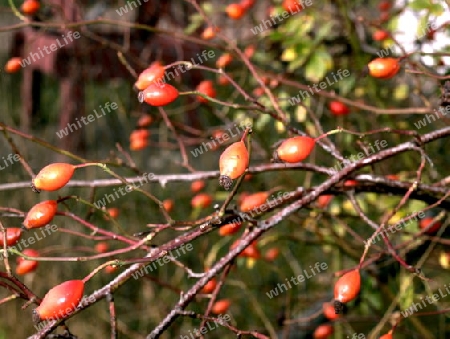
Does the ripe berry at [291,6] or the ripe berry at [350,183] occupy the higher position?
the ripe berry at [291,6]

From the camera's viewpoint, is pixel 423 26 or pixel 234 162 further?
pixel 423 26

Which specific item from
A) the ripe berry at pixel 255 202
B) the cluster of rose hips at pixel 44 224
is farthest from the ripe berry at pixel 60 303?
the ripe berry at pixel 255 202

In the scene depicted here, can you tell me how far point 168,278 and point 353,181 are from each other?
7.57ft

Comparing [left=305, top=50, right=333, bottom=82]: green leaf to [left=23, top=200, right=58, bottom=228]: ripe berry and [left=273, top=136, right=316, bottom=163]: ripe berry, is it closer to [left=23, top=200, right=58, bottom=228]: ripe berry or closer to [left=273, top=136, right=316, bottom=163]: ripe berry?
[left=273, top=136, right=316, bottom=163]: ripe berry

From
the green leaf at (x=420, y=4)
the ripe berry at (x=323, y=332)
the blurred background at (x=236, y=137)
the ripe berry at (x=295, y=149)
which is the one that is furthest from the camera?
the blurred background at (x=236, y=137)

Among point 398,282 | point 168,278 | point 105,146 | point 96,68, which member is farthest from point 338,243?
point 105,146

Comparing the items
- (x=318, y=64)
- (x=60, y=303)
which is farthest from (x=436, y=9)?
(x=60, y=303)

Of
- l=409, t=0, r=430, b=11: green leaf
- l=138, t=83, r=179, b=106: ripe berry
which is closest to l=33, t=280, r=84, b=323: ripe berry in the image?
l=138, t=83, r=179, b=106: ripe berry

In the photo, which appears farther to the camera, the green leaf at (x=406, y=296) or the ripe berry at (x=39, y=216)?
the green leaf at (x=406, y=296)

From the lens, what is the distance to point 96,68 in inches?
99.0

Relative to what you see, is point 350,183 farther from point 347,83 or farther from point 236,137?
point 347,83

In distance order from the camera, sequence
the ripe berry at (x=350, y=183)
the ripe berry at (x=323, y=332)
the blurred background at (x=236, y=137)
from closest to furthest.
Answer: the ripe berry at (x=350, y=183) < the ripe berry at (x=323, y=332) < the blurred background at (x=236, y=137)

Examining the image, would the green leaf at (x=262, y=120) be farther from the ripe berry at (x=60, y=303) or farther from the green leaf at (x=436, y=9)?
the ripe berry at (x=60, y=303)

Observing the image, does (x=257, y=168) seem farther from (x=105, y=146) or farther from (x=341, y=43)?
(x=105, y=146)
